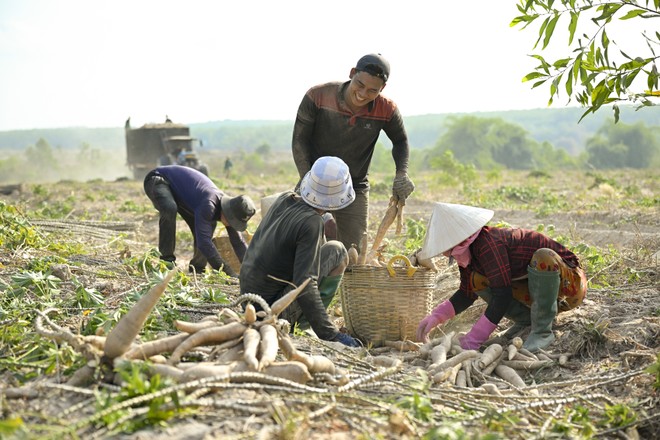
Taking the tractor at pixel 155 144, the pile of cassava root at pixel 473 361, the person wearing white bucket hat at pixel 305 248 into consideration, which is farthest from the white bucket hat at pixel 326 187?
the tractor at pixel 155 144

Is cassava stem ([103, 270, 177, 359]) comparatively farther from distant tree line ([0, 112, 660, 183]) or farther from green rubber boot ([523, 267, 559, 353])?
distant tree line ([0, 112, 660, 183])

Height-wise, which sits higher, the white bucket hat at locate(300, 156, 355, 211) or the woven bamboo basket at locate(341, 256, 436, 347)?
the white bucket hat at locate(300, 156, 355, 211)

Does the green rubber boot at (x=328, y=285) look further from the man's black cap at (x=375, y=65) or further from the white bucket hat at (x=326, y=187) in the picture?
the man's black cap at (x=375, y=65)

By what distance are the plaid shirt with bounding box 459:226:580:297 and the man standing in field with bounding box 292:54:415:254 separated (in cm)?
79

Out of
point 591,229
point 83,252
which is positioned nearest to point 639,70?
point 83,252

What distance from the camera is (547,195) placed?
49.3ft

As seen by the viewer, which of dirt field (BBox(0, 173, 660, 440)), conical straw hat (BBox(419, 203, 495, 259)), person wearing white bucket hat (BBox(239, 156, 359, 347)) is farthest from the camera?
conical straw hat (BBox(419, 203, 495, 259))

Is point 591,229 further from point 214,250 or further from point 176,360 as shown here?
point 176,360

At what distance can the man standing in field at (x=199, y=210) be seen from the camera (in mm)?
5691

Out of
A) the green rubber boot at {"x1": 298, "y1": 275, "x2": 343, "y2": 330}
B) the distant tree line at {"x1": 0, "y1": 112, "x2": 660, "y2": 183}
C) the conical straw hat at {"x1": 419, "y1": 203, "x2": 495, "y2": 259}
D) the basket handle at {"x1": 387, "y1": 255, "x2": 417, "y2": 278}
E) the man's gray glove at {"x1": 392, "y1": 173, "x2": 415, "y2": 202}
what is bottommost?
the distant tree line at {"x1": 0, "y1": 112, "x2": 660, "y2": 183}

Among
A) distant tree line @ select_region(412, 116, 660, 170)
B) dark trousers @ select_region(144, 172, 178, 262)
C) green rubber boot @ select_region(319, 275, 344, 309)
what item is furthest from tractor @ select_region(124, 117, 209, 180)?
distant tree line @ select_region(412, 116, 660, 170)

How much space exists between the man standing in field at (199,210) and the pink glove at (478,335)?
2.24m

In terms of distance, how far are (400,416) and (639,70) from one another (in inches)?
90.1

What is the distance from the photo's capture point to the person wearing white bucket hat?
12.1 feet
